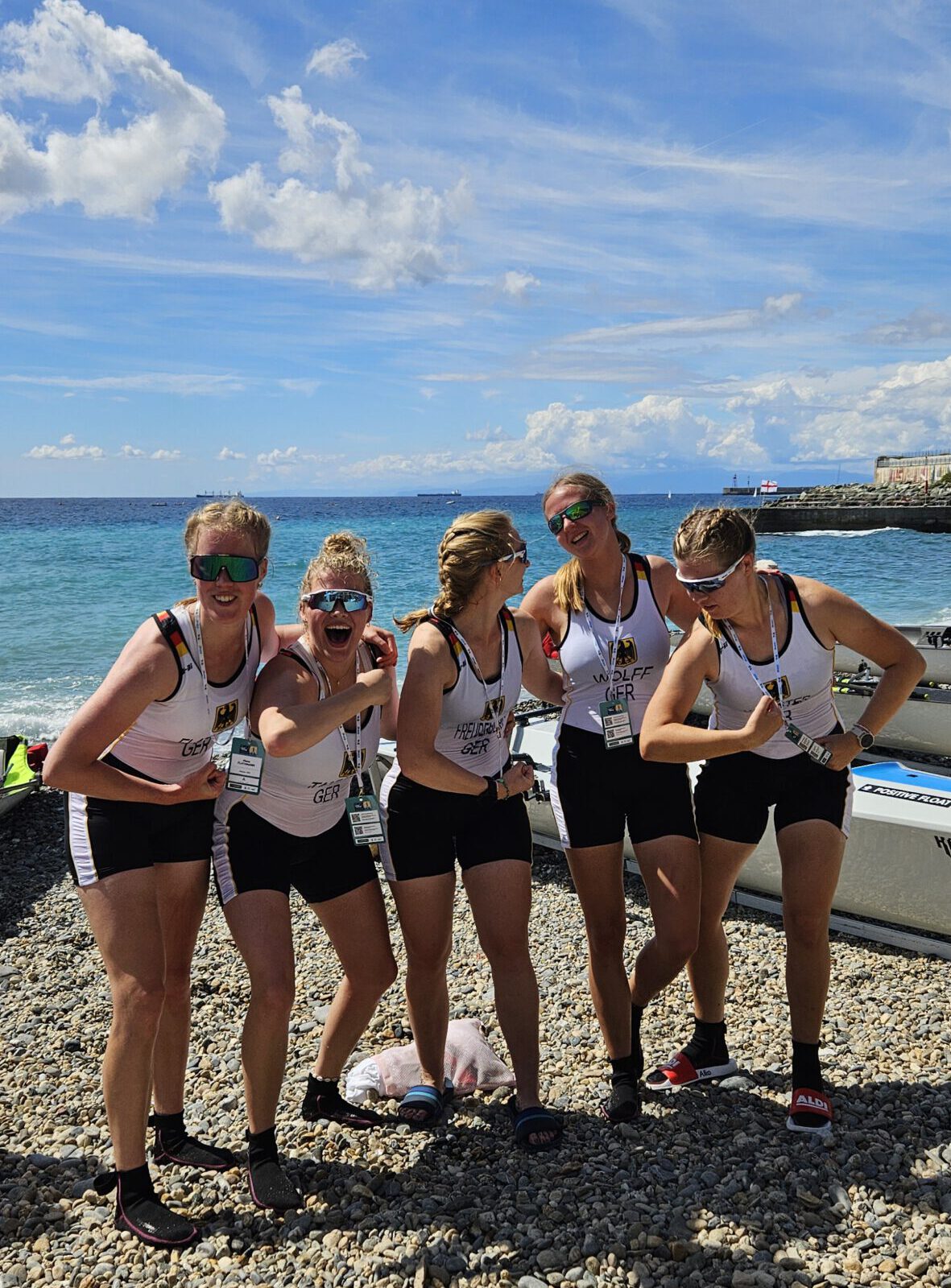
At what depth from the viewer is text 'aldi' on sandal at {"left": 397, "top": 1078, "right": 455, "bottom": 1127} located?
13.3 feet

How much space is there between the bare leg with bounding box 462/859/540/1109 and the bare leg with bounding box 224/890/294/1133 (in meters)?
0.70

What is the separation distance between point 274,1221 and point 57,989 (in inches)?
116

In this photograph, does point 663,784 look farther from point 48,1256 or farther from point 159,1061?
point 48,1256

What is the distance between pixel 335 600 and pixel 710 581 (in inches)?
53.4

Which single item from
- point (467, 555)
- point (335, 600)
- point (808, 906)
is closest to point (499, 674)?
point (467, 555)

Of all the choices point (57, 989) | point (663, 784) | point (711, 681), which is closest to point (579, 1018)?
point (663, 784)

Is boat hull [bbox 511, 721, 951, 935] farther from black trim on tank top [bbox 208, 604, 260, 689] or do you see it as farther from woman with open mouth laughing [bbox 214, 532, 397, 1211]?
black trim on tank top [bbox 208, 604, 260, 689]

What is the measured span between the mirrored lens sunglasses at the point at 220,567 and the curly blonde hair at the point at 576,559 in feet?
4.32

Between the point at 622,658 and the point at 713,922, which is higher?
the point at 622,658

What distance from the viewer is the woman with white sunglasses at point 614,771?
3.86 m

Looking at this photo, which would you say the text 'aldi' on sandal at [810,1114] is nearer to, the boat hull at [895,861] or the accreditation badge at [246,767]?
the boat hull at [895,861]

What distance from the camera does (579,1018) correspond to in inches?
203

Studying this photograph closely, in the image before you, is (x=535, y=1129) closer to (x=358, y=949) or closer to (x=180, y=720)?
(x=358, y=949)

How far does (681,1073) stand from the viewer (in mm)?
4262
